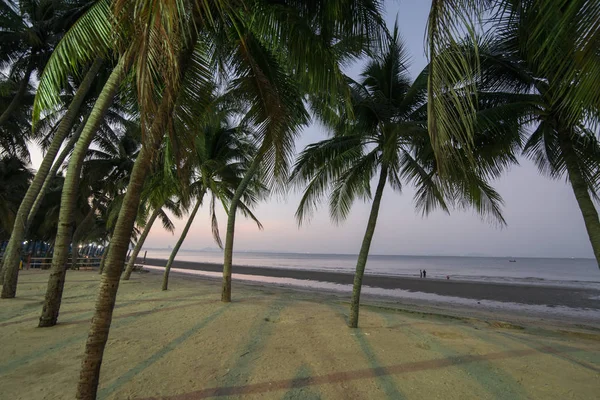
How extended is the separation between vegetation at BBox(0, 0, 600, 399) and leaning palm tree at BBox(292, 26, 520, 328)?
3cm

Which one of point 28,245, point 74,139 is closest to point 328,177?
point 74,139

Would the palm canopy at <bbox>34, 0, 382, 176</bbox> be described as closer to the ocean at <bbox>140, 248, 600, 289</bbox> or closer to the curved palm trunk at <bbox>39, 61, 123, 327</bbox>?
the curved palm trunk at <bbox>39, 61, 123, 327</bbox>

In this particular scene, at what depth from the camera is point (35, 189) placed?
7.72m

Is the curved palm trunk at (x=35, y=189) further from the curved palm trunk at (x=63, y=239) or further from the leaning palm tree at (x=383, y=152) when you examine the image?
the leaning palm tree at (x=383, y=152)

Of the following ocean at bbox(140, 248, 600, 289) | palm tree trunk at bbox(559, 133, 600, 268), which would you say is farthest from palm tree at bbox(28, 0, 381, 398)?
ocean at bbox(140, 248, 600, 289)

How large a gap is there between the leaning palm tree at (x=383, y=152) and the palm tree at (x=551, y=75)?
777 mm

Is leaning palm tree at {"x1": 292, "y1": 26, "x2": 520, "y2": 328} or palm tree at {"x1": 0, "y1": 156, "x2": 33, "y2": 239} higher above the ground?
palm tree at {"x1": 0, "y1": 156, "x2": 33, "y2": 239}

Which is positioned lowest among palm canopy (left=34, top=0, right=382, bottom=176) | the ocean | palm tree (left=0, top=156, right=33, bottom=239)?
the ocean

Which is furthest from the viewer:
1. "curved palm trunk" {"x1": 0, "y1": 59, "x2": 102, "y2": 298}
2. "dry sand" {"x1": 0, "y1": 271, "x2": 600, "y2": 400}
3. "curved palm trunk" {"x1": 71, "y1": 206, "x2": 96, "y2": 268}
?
"curved palm trunk" {"x1": 71, "y1": 206, "x2": 96, "y2": 268}

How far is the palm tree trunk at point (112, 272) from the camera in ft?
7.64

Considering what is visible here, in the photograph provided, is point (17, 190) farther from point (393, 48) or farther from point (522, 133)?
point (522, 133)

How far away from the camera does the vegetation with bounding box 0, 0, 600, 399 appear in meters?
2.00

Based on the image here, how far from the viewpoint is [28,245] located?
1141 inches

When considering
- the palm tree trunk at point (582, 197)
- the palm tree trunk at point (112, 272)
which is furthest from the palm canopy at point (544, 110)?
the palm tree trunk at point (112, 272)
